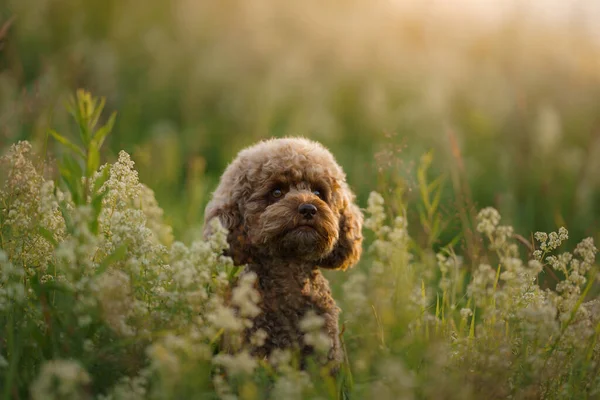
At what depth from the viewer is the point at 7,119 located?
4.70m

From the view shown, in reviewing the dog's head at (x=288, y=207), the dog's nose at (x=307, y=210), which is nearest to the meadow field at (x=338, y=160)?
the dog's head at (x=288, y=207)

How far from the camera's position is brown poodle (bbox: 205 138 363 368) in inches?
132

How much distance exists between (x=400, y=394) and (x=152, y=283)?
1313 mm

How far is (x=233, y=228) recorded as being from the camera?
141 inches

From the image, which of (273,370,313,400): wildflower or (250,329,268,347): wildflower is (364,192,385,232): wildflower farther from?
(273,370,313,400): wildflower

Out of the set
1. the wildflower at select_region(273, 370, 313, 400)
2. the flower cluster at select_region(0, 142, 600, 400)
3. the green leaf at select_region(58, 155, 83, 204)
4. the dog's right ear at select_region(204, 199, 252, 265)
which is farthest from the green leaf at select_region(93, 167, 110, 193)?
the wildflower at select_region(273, 370, 313, 400)

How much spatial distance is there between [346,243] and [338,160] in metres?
2.91

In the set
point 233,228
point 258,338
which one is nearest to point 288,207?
point 233,228

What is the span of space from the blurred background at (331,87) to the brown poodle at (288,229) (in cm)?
158

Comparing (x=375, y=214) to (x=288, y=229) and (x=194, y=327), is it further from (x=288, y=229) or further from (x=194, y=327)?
(x=194, y=327)

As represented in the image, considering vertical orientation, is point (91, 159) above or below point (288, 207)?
below

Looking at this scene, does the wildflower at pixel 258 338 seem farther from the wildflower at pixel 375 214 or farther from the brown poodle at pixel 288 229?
the wildflower at pixel 375 214

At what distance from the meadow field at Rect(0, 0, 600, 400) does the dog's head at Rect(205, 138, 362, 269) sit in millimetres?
205

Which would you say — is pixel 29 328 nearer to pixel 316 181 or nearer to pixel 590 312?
pixel 316 181
